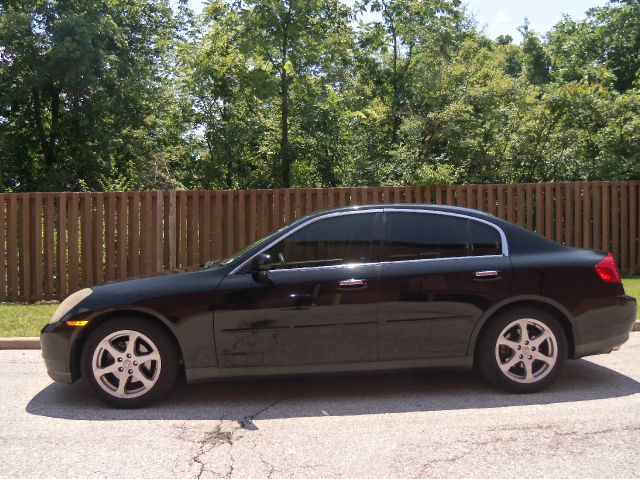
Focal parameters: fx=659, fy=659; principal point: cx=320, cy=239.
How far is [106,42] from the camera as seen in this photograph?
17.0 metres

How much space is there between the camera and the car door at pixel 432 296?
5.30 metres

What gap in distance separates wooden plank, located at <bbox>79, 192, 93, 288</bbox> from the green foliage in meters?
4.65

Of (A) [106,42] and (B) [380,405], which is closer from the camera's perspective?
(B) [380,405]

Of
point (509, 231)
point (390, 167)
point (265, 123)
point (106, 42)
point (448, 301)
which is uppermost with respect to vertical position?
point (106, 42)

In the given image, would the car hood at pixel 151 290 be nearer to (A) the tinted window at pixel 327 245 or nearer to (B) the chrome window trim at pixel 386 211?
(B) the chrome window trim at pixel 386 211

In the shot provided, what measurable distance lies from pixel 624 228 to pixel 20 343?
33.4ft

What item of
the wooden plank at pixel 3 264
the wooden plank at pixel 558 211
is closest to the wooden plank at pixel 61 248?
the wooden plank at pixel 3 264

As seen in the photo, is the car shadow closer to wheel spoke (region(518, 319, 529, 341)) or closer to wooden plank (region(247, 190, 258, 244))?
wheel spoke (region(518, 319, 529, 341))

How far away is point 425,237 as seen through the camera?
559cm

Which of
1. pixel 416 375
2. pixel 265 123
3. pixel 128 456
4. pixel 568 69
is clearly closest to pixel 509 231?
pixel 416 375

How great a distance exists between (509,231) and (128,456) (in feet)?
11.6

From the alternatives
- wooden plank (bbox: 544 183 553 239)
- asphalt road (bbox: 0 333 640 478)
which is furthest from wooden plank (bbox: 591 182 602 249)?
asphalt road (bbox: 0 333 640 478)

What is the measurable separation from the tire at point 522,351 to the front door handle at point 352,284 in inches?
42.7

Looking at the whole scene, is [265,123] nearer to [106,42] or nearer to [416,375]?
[106,42]
